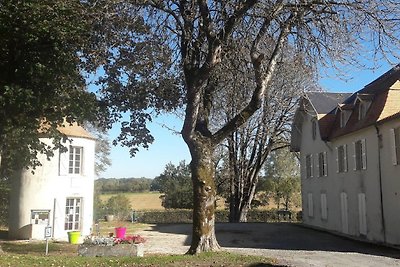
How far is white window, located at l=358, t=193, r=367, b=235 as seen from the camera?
23.7m

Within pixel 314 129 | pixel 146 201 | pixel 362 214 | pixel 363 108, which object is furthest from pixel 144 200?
pixel 363 108

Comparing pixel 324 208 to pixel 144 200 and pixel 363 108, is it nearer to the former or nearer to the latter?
pixel 363 108

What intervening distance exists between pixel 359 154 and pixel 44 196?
17662mm

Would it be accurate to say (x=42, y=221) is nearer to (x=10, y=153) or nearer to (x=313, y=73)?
(x=10, y=153)

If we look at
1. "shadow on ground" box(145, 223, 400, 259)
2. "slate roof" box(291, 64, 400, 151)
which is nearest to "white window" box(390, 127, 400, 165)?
"slate roof" box(291, 64, 400, 151)

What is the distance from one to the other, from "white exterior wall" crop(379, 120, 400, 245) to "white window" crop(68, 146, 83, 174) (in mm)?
17107

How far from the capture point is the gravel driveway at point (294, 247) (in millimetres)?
15484

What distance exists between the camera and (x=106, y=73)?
1606 centimetres

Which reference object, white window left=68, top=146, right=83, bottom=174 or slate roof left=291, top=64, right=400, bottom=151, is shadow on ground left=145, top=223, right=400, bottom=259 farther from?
white window left=68, top=146, right=83, bottom=174

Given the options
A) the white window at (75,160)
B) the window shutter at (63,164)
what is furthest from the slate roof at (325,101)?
the window shutter at (63,164)

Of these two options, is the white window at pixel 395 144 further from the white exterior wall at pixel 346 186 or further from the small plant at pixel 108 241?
the small plant at pixel 108 241

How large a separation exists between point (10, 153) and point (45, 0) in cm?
942

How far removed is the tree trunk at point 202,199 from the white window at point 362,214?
13446mm

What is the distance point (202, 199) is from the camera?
41.3 ft
